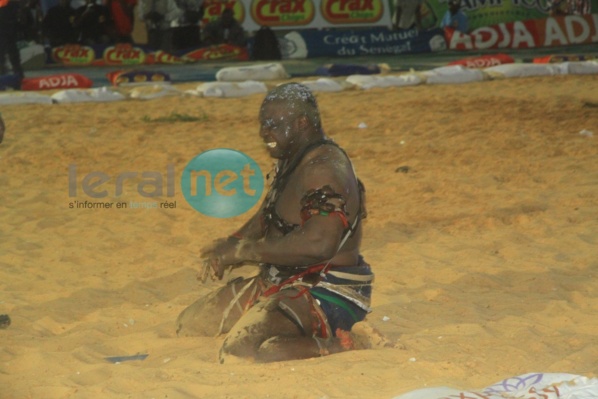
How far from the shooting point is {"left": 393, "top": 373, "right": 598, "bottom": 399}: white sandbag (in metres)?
3.34

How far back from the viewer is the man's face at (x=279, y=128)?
14.2 feet

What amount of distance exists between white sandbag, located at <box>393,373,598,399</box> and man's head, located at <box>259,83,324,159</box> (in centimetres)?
144

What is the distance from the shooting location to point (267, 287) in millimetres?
4555

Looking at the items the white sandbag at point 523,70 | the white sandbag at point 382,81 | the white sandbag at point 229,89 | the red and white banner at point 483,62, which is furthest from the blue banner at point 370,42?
the white sandbag at point 229,89

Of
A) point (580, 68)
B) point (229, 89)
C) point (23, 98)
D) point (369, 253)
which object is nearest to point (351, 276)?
point (369, 253)

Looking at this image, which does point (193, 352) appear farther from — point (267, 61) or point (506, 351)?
point (267, 61)

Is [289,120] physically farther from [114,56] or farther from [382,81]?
[114,56]

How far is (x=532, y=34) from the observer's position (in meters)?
19.0

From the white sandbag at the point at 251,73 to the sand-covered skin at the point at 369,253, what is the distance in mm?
2417

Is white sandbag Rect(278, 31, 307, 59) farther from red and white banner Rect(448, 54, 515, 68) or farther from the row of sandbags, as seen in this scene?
red and white banner Rect(448, 54, 515, 68)

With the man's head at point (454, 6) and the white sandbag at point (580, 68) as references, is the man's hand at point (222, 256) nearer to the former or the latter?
the white sandbag at point (580, 68)

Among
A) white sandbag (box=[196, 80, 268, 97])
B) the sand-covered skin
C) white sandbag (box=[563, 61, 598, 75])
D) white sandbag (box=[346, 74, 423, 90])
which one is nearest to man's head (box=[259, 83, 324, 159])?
the sand-covered skin

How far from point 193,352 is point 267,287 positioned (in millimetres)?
491

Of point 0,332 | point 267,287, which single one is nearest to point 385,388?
point 267,287
